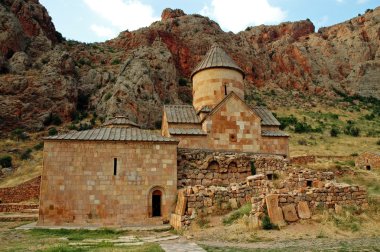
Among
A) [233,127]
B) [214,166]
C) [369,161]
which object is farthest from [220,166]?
[369,161]

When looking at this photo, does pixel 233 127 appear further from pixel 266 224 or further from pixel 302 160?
pixel 302 160

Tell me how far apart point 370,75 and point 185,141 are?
1967 inches

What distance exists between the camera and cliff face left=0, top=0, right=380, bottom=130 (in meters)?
31.0

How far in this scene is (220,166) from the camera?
12.0 m

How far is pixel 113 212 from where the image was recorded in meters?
10.5

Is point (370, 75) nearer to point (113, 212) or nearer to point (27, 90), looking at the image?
point (27, 90)

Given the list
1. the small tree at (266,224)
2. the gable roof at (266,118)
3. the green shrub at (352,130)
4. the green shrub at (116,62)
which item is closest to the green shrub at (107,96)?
the green shrub at (116,62)

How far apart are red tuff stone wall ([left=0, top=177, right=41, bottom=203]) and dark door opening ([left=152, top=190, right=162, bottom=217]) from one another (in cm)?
806

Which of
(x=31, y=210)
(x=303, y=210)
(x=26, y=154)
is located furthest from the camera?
(x=26, y=154)

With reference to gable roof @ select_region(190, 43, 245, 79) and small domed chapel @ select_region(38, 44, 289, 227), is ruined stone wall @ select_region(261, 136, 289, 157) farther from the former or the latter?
gable roof @ select_region(190, 43, 245, 79)

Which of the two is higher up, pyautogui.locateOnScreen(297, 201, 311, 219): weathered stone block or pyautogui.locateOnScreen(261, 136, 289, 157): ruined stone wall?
pyautogui.locateOnScreen(261, 136, 289, 157): ruined stone wall

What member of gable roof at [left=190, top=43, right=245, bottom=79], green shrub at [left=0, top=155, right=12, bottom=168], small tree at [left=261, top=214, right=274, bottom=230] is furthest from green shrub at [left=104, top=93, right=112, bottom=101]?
small tree at [left=261, top=214, right=274, bottom=230]

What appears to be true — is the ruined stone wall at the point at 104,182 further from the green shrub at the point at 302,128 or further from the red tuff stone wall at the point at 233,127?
the green shrub at the point at 302,128

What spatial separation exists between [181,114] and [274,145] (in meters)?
4.00
